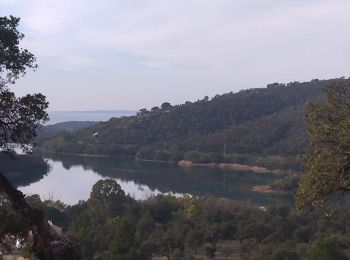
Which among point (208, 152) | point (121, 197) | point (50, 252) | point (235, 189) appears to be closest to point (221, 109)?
point (208, 152)

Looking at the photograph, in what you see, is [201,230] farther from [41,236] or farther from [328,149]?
[41,236]

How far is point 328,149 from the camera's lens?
514cm

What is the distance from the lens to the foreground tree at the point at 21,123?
4.05 m

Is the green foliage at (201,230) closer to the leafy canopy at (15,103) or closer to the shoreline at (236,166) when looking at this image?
the leafy canopy at (15,103)

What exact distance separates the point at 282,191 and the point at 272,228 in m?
20.5

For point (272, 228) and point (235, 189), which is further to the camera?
point (235, 189)

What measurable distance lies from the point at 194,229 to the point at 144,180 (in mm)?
27149

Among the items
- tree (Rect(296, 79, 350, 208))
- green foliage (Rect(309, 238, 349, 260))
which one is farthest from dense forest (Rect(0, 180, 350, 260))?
tree (Rect(296, 79, 350, 208))

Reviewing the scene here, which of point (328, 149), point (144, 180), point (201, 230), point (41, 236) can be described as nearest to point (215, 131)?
point (144, 180)

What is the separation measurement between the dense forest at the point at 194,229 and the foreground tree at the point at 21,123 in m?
8.54

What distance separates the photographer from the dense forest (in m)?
14.3

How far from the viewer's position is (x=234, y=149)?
197ft

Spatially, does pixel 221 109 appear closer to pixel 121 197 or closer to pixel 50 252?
pixel 121 197

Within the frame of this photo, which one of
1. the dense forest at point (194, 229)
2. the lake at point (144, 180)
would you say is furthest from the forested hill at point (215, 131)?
the dense forest at point (194, 229)
